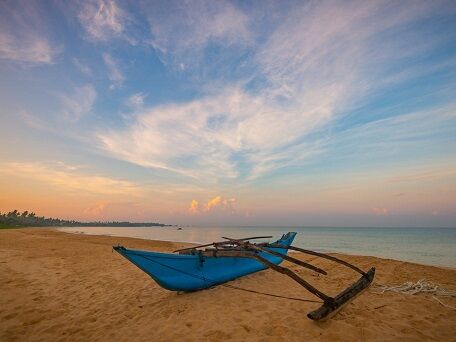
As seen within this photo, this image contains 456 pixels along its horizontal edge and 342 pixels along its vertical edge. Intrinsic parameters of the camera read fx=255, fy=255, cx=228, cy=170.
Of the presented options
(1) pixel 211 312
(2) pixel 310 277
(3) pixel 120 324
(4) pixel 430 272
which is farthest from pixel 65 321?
(4) pixel 430 272

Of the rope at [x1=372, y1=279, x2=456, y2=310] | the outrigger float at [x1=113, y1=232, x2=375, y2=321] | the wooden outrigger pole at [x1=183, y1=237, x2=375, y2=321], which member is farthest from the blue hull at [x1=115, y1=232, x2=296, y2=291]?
the rope at [x1=372, y1=279, x2=456, y2=310]

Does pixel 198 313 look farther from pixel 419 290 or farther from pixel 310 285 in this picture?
pixel 419 290

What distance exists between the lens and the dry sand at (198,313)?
4.86 metres

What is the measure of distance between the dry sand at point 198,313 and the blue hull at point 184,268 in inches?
13.1

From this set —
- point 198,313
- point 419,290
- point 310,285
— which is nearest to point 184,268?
point 198,313

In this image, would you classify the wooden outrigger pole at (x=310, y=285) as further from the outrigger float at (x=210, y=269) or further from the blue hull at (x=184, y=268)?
the blue hull at (x=184, y=268)

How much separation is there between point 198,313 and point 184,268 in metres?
1.23

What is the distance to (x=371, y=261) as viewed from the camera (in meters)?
13.5

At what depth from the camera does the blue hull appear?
5.95 m

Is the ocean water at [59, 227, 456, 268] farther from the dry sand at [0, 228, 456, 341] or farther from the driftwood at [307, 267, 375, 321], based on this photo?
the dry sand at [0, 228, 456, 341]

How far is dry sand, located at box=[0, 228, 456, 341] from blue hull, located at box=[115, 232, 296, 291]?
0.33 m

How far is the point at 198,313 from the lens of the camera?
579 cm

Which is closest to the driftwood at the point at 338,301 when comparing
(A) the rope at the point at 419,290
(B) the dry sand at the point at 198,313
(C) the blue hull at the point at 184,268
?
(B) the dry sand at the point at 198,313

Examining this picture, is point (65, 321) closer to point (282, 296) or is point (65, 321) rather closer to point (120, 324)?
point (120, 324)
